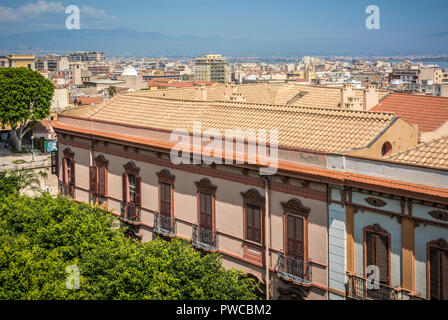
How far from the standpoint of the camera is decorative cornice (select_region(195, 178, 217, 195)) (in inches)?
872

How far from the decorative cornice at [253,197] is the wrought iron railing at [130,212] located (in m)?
6.25

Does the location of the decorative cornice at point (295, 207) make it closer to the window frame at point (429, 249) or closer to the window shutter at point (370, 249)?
the window shutter at point (370, 249)

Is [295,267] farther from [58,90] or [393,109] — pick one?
[58,90]

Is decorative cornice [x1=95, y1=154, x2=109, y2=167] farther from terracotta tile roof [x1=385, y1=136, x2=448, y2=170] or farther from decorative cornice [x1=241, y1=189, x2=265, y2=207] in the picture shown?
terracotta tile roof [x1=385, y1=136, x2=448, y2=170]

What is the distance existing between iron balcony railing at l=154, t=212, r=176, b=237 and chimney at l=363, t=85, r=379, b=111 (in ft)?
37.2

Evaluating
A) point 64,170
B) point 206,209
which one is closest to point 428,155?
point 206,209

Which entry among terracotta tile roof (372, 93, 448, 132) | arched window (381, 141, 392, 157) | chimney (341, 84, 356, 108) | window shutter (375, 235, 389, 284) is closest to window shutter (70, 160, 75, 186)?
chimney (341, 84, 356, 108)

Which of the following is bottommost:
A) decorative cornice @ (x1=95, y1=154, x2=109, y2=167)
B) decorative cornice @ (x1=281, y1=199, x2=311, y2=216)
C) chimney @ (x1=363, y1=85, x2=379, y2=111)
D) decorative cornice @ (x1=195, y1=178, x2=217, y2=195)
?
decorative cornice @ (x1=281, y1=199, x2=311, y2=216)

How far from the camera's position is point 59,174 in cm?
3161

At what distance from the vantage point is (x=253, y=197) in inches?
813

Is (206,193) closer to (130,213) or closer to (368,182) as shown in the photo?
(130,213)

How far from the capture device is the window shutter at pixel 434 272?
16016 millimetres

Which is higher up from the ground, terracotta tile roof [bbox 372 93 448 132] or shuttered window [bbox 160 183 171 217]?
terracotta tile roof [bbox 372 93 448 132]
